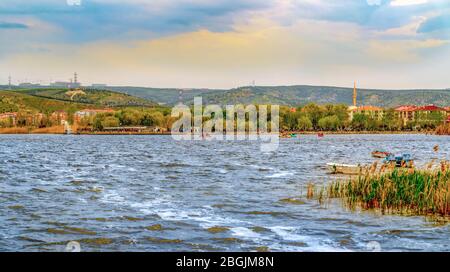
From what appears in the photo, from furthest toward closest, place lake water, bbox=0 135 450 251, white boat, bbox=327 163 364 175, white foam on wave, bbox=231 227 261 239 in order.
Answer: white boat, bbox=327 163 364 175
white foam on wave, bbox=231 227 261 239
lake water, bbox=0 135 450 251

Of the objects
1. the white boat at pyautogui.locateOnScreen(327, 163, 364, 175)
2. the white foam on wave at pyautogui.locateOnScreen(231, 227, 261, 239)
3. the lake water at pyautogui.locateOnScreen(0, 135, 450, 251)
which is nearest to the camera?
the lake water at pyautogui.locateOnScreen(0, 135, 450, 251)

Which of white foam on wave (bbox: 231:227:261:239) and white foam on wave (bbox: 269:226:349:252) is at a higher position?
white foam on wave (bbox: 269:226:349:252)

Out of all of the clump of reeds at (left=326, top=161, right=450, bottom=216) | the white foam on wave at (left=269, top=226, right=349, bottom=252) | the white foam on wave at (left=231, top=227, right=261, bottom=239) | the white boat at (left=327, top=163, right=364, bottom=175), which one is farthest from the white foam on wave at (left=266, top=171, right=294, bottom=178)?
the white foam on wave at (left=231, top=227, right=261, bottom=239)

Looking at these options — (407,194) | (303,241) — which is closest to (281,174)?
(407,194)

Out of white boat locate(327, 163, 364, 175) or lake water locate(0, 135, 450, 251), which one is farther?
white boat locate(327, 163, 364, 175)

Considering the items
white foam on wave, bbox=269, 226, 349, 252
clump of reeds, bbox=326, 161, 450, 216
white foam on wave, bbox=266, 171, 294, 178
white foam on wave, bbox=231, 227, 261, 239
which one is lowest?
white foam on wave, bbox=266, 171, 294, 178

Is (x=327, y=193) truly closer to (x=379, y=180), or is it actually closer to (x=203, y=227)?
(x=379, y=180)

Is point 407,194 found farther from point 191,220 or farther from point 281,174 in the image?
point 281,174

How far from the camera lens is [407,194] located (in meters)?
29.6

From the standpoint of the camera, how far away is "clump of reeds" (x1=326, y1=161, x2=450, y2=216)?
28.2 m

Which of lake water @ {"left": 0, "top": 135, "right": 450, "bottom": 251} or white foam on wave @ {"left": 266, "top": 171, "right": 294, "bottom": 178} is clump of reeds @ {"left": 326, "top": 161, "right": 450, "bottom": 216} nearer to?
lake water @ {"left": 0, "top": 135, "right": 450, "bottom": 251}

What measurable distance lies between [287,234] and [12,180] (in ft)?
103

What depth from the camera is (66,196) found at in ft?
124

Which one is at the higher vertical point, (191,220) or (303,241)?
(303,241)
